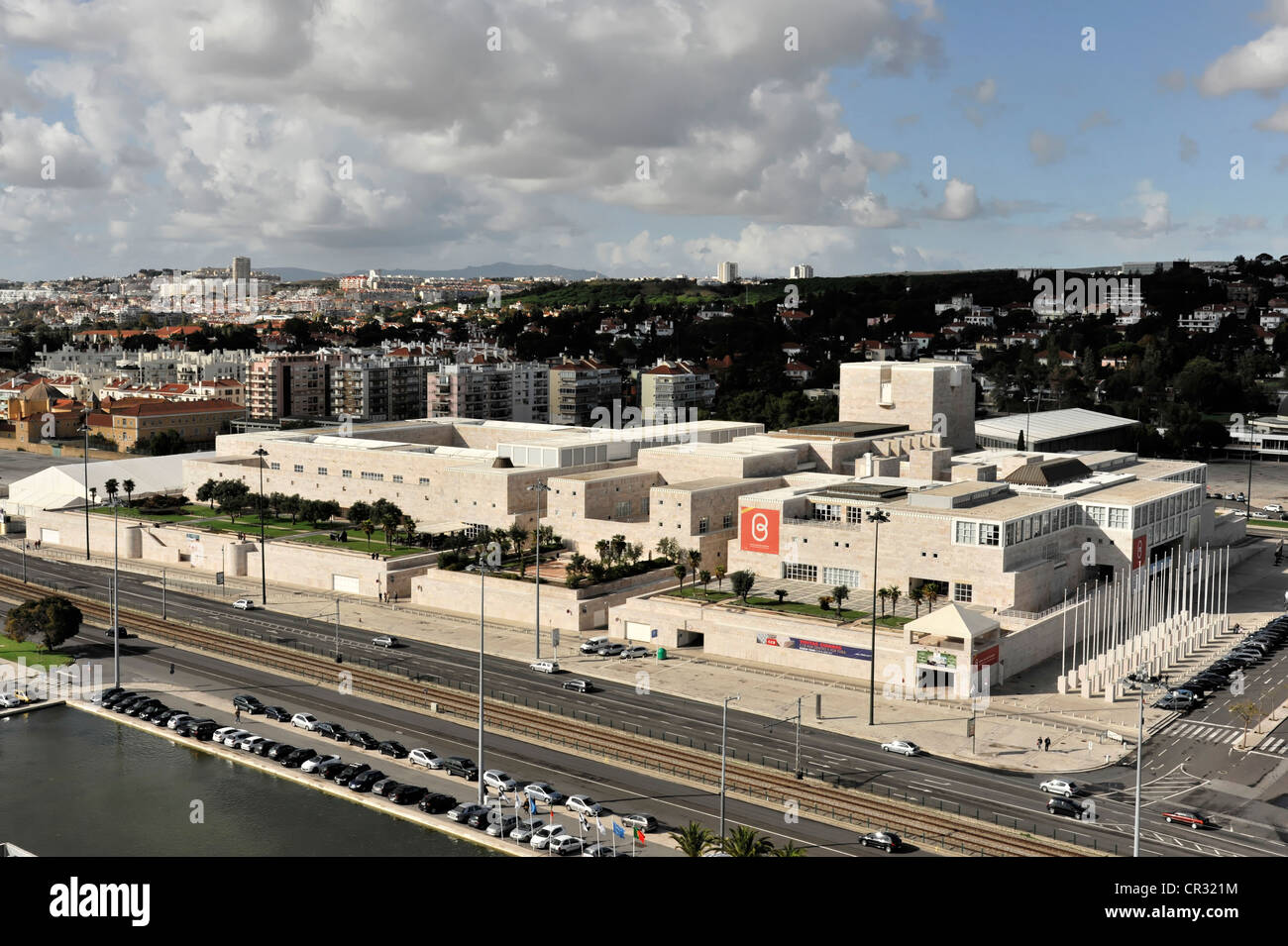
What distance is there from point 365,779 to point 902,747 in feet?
69.6

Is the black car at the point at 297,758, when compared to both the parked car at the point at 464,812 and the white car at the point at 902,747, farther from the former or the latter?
the white car at the point at 902,747

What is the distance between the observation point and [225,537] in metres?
85.8

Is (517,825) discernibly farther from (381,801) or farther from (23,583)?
(23,583)

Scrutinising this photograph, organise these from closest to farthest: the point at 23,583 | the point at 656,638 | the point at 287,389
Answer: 1. the point at 656,638
2. the point at 23,583
3. the point at 287,389

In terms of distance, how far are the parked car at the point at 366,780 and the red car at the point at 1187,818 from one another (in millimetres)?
28190

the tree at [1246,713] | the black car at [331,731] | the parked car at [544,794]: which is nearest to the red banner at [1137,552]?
the tree at [1246,713]

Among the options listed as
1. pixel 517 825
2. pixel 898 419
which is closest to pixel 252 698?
pixel 517 825

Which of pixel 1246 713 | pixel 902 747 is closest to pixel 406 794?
pixel 902 747

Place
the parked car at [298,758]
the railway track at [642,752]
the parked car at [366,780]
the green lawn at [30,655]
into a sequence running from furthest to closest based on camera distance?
the green lawn at [30,655]
the parked car at [298,758]
the parked car at [366,780]
the railway track at [642,752]

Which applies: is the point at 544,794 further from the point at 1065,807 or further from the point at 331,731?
the point at 1065,807

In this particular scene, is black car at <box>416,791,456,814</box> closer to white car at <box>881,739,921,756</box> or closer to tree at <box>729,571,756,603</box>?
white car at <box>881,739,921,756</box>

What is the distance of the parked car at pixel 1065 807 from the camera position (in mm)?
41719

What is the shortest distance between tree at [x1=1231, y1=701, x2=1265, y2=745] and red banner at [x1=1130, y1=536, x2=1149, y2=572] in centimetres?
1690
